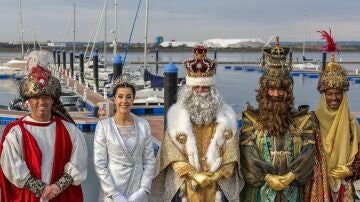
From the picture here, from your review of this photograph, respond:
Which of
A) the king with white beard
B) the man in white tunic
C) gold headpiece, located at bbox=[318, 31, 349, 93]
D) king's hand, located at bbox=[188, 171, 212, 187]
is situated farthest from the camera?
gold headpiece, located at bbox=[318, 31, 349, 93]

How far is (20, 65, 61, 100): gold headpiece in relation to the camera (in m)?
3.75

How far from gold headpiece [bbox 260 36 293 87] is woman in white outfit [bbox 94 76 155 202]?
108cm

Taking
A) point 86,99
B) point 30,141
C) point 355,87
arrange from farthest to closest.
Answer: point 355,87, point 86,99, point 30,141

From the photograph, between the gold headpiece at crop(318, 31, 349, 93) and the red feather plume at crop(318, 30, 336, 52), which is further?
the red feather plume at crop(318, 30, 336, 52)

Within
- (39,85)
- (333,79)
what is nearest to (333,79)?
(333,79)

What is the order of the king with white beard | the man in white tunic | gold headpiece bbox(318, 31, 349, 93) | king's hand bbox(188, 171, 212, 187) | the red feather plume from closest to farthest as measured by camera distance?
the man in white tunic, king's hand bbox(188, 171, 212, 187), the king with white beard, gold headpiece bbox(318, 31, 349, 93), the red feather plume

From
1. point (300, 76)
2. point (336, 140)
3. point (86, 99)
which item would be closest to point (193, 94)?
point (336, 140)

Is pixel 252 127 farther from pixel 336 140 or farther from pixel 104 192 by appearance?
pixel 104 192

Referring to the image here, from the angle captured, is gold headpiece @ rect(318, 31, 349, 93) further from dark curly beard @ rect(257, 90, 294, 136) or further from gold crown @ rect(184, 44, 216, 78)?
gold crown @ rect(184, 44, 216, 78)

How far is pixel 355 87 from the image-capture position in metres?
36.4

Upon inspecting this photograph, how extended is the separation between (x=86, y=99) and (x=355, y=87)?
23.2 metres

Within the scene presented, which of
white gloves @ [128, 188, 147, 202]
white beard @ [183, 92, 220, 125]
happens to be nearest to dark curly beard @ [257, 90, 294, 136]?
white beard @ [183, 92, 220, 125]

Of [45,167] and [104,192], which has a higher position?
[45,167]

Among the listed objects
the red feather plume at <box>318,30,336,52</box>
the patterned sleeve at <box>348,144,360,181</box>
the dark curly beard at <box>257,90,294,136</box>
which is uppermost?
the red feather plume at <box>318,30,336,52</box>
